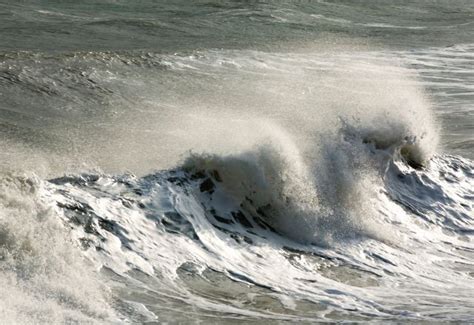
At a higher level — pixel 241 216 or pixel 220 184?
pixel 220 184

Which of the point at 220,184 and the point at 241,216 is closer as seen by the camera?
the point at 241,216

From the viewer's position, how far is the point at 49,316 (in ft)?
22.9

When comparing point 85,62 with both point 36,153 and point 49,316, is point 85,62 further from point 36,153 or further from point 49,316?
point 49,316

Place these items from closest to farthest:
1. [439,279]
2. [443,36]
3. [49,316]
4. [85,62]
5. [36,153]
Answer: [49,316], [439,279], [36,153], [85,62], [443,36]

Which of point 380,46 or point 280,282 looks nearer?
point 280,282

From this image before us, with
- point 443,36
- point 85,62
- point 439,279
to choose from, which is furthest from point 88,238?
point 443,36

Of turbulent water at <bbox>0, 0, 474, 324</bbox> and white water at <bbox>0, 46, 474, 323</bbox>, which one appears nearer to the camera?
white water at <bbox>0, 46, 474, 323</bbox>

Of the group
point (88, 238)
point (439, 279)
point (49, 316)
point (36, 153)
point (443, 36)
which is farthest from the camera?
point (443, 36)

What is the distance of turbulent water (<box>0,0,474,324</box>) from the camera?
8094 millimetres

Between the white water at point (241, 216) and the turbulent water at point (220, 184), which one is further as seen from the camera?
the turbulent water at point (220, 184)

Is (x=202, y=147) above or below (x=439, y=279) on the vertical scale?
above

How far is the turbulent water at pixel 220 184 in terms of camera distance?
8.09 m

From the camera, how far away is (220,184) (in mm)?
10273

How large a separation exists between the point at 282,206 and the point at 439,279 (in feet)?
5.47
